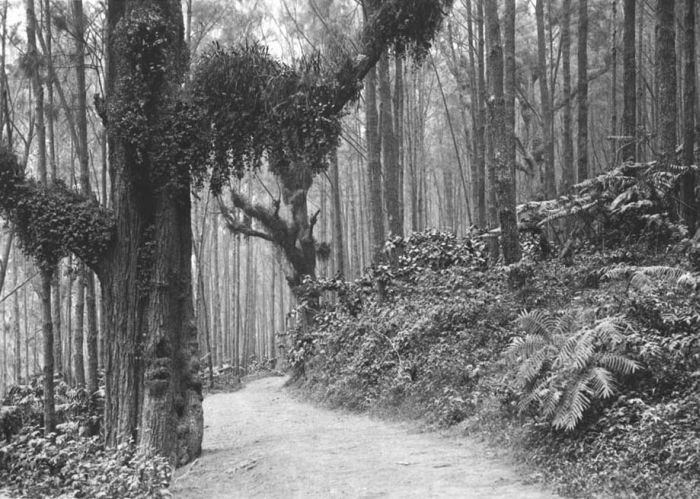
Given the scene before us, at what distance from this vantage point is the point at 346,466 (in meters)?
6.00

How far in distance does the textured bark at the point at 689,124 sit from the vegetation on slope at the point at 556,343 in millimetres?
302

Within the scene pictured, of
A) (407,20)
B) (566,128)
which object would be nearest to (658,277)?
(407,20)

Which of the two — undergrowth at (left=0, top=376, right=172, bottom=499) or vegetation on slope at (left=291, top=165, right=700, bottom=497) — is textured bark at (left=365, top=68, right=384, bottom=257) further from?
undergrowth at (left=0, top=376, right=172, bottom=499)

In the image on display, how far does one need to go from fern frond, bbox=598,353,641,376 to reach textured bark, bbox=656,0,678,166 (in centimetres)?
514

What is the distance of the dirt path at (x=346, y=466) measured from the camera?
5039mm

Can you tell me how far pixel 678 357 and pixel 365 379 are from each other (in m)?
5.84

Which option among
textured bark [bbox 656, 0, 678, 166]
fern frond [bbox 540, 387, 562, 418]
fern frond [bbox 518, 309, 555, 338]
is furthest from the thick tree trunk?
textured bark [bbox 656, 0, 678, 166]

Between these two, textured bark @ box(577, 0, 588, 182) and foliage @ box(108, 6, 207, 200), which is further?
textured bark @ box(577, 0, 588, 182)

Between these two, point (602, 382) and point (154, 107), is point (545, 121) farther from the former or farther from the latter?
point (602, 382)

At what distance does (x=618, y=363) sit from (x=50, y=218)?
660 cm

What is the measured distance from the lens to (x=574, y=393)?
5.04m

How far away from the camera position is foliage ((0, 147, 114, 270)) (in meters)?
7.63

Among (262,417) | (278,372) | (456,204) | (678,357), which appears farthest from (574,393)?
(456,204)

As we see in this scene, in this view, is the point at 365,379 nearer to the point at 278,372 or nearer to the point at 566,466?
the point at 566,466
